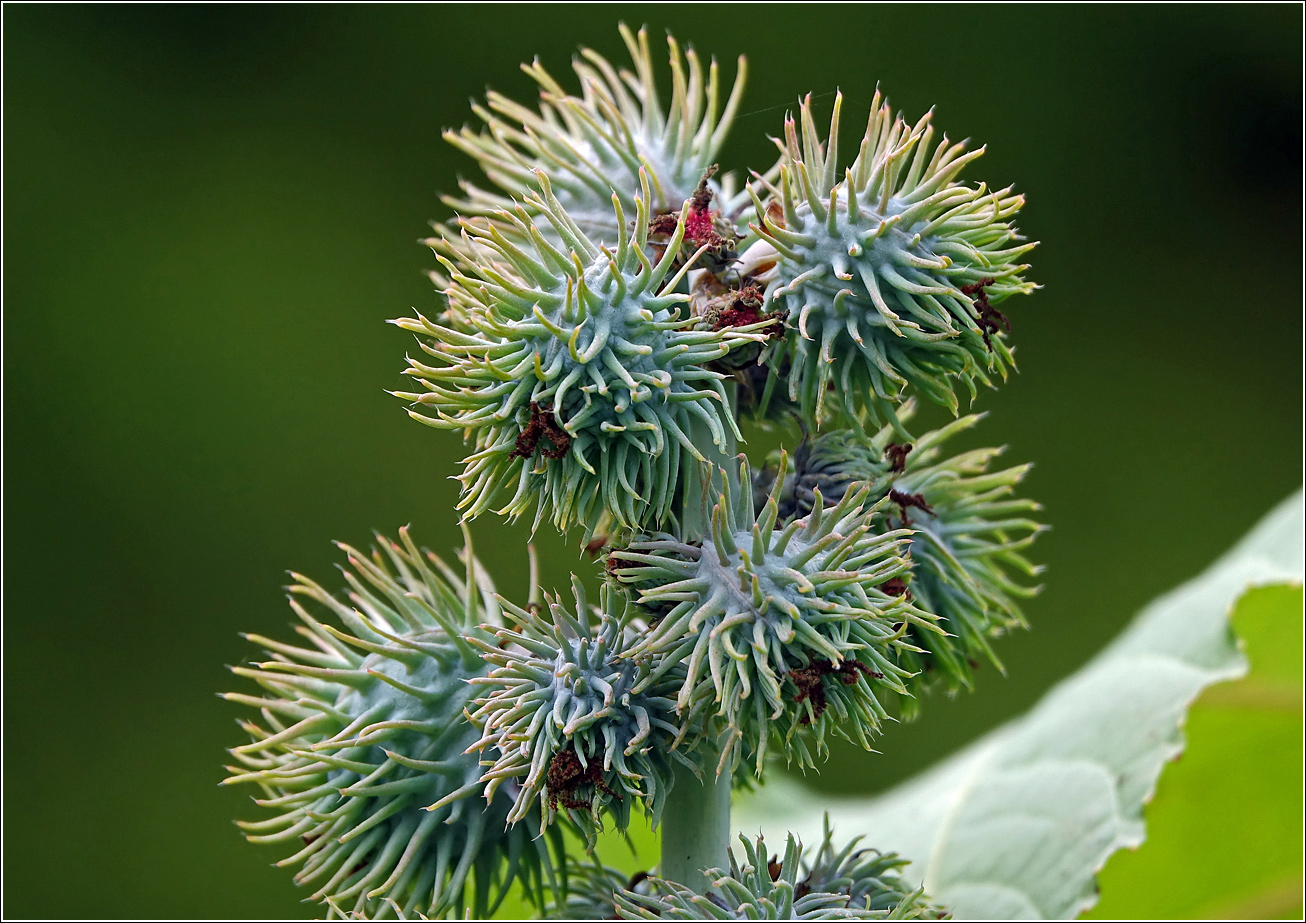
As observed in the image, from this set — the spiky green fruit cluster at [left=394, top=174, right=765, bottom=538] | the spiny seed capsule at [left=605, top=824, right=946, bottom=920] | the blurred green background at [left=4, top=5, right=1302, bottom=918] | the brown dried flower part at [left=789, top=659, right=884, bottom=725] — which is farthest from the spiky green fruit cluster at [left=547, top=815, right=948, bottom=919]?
the blurred green background at [left=4, top=5, right=1302, bottom=918]

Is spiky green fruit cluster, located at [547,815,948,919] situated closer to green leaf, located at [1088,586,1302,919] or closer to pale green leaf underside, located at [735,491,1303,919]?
pale green leaf underside, located at [735,491,1303,919]

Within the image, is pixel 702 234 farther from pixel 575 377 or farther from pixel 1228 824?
pixel 1228 824

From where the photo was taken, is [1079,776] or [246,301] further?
[246,301]

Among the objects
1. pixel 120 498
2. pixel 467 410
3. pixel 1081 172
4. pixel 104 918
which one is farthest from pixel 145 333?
pixel 467 410

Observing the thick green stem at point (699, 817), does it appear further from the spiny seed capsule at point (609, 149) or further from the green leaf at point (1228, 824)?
the green leaf at point (1228, 824)

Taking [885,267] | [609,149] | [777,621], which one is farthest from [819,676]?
[609,149]
